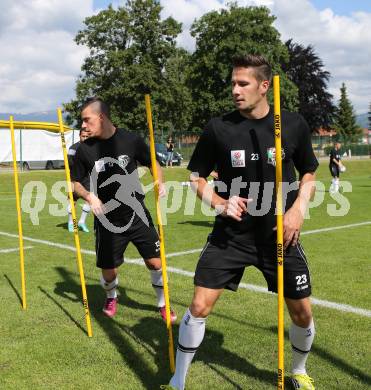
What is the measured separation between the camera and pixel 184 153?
141 feet

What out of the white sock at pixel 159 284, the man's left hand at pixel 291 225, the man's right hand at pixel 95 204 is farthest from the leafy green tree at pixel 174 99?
the man's left hand at pixel 291 225

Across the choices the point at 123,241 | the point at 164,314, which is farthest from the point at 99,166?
the point at 164,314

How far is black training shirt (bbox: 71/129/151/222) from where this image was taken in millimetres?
5500

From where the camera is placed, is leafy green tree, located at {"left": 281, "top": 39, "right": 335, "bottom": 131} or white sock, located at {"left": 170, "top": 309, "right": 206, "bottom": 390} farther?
leafy green tree, located at {"left": 281, "top": 39, "right": 335, "bottom": 131}

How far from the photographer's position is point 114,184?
18.1ft

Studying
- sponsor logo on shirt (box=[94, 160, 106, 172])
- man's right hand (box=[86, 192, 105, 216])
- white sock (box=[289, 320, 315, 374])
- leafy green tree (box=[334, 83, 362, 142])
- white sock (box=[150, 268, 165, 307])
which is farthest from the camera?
leafy green tree (box=[334, 83, 362, 142])

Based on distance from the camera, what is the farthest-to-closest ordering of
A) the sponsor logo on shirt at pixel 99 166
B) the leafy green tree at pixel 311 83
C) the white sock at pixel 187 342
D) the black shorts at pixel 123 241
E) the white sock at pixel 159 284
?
1. the leafy green tree at pixel 311 83
2. the white sock at pixel 159 284
3. the black shorts at pixel 123 241
4. the sponsor logo on shirt at pixel 99 166
5. the white sock at pixel 187 342

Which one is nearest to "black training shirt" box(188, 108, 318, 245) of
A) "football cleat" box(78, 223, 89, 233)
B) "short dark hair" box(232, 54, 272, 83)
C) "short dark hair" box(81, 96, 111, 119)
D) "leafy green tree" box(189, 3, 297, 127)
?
"short dark hair" box(232, 54, 272, 83)

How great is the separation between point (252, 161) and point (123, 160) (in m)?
2.17

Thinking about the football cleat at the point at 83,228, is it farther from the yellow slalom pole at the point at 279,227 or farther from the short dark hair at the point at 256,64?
the yellow slalom pole at the point at 279,227

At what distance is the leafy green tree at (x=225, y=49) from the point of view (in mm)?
57531

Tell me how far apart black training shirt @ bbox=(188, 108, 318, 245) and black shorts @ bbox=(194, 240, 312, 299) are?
8 centimetres

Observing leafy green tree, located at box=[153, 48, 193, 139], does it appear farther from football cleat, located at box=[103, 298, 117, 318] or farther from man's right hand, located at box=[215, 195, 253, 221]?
man's right hand, located at box=[215, 195, 253, 221]

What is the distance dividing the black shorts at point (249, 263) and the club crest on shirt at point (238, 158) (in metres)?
0.57
